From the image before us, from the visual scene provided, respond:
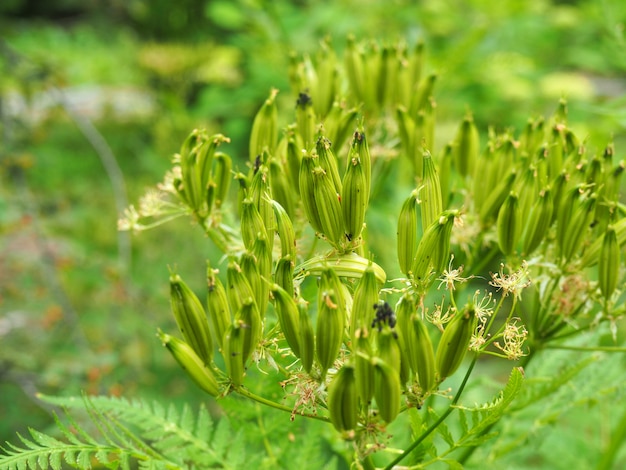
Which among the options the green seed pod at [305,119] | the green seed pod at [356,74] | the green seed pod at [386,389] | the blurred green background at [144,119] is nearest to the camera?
the green seed pod at [386,389]

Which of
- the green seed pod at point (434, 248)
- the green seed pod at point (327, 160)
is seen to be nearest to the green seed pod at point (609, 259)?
the green seed pod at point (434, 248)

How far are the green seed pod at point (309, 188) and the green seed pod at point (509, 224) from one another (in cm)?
52

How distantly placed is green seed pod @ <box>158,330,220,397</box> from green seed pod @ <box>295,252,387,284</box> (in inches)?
11.9

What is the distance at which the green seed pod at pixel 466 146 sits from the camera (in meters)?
2.12

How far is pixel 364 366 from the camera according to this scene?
1.22 m

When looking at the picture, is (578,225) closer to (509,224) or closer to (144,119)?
(509,224)

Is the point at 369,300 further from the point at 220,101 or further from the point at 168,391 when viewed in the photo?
the point at 220,101

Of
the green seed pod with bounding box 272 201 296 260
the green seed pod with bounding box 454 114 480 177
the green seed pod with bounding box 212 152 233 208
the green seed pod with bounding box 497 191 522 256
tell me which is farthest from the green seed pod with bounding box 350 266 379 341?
the green seed pod with bounding box 454 114 480 177

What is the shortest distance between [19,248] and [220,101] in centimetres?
333

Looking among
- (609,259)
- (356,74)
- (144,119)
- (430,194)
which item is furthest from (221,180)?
(144,119)

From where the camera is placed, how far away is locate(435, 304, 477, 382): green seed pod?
1.31 meters

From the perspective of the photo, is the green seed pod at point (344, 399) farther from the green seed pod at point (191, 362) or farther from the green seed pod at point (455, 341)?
the green seed pod at point (191, 362)

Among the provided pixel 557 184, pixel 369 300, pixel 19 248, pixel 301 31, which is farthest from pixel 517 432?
pixel 301 31

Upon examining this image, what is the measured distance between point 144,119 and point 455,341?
25.0 feet
